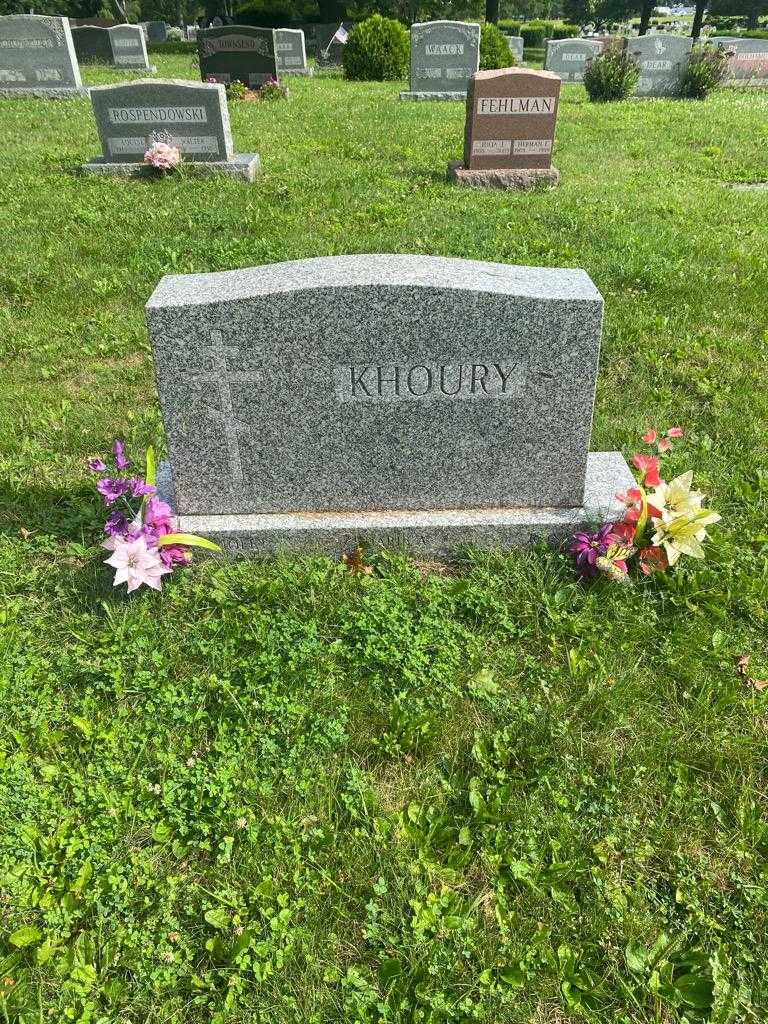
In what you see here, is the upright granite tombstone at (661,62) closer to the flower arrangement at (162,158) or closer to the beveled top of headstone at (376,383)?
the flower arrangement at (162,158)

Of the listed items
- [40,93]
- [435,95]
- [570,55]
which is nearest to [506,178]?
[435,95]

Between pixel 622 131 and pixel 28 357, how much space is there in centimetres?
1106

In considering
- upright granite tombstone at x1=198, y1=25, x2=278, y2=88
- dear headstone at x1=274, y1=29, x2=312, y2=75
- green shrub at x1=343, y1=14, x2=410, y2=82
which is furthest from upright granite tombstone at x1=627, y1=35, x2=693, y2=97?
dear headstone at x1=274, y1=29, x2=312, y2=75

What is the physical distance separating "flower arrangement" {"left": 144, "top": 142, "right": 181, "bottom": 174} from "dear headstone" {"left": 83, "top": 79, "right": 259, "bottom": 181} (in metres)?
0.21

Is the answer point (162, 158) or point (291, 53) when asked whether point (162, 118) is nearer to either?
point (162, 158)

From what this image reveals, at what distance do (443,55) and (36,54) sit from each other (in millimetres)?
8581

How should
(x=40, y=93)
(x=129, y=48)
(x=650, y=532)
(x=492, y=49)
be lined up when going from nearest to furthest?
(x=650, y=532) < (x=40, y=93) < (x=492, y=49) < (x=129, y=48)

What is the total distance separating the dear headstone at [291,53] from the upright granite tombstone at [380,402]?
21.9m

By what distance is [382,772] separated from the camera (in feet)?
8.09

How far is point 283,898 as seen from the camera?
2072 millimetres

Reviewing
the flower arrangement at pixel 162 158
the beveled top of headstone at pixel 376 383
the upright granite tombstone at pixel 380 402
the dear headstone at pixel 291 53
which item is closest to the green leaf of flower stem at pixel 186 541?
the upright granite tombstone at pixel 380 402

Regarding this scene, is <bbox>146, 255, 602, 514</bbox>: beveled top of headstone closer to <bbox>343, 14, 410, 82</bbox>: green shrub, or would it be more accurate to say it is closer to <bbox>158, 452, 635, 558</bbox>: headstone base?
<bbox>158, 452, 635, 558</bbox>: headstone base

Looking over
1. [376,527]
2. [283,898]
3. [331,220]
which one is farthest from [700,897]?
[331,220]

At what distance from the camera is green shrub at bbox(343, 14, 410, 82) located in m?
19.3
